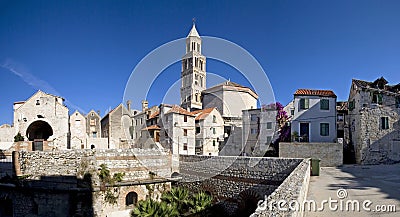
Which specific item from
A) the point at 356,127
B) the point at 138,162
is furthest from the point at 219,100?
the point at 138,162

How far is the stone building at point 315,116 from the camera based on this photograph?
71.0 feet

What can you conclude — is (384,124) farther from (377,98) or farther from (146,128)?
(146,128)

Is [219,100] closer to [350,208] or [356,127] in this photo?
[356,127]

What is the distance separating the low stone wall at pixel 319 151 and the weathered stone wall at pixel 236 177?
661cm

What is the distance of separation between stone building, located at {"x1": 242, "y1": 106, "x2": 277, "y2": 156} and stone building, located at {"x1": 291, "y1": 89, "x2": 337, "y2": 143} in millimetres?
5243

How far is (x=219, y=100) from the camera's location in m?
39.8

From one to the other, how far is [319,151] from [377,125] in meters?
5.75

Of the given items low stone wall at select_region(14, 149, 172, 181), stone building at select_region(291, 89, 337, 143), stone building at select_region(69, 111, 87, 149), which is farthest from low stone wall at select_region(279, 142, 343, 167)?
stone building at select_region(69, 111, 87, 149)

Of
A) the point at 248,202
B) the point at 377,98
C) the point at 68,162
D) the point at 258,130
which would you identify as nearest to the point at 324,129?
the point at 377,98

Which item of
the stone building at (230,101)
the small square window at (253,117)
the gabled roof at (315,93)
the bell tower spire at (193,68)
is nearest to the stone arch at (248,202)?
the gabled roof at (315,93)

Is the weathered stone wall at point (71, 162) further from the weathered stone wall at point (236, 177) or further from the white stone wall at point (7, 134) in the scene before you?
the white stone wall at point (7, 134)

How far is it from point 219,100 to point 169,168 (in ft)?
71.8

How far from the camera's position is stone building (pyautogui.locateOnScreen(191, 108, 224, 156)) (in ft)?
106

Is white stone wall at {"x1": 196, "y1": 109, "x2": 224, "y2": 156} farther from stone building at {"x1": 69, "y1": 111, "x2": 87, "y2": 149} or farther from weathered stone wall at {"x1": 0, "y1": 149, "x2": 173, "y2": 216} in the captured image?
weathered stone wall at {"x1": 0, "y1": 149, "x2": 173, "y2": 216}
